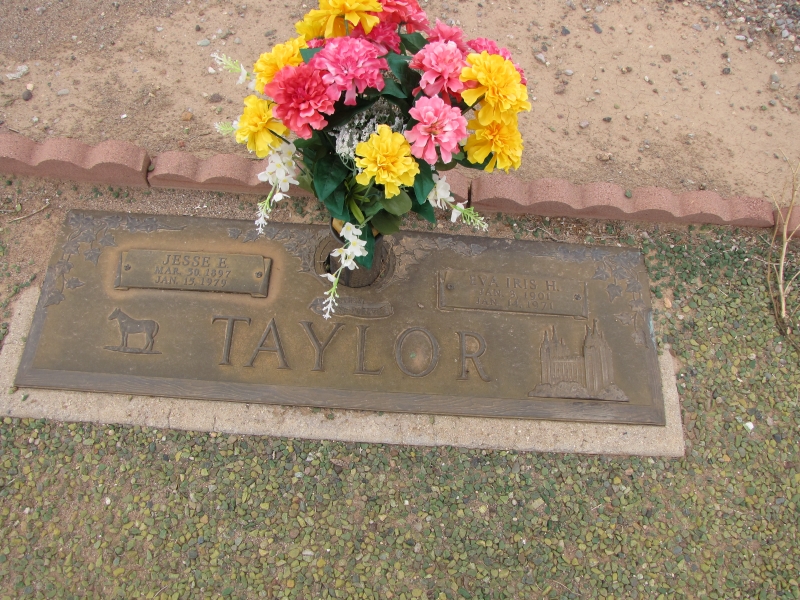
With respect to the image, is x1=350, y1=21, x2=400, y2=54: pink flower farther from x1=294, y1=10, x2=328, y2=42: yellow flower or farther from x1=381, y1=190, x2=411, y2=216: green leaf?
x1=381, y1=190, x2=411, y2=216: green leaf

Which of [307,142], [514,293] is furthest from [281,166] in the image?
[514,293]

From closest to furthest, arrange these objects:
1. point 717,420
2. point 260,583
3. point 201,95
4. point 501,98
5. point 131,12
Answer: point 501,98, point 260,583, point 717,420, point 201,95, point 131,12

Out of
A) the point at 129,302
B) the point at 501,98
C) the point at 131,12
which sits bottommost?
the point at 129,302

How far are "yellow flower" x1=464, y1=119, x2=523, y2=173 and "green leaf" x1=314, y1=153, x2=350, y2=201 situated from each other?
1.45 ft

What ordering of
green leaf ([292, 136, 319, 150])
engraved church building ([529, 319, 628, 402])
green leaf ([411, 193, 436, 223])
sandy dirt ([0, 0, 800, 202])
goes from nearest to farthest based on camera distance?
green leaf ([292, 136, 319, 150]) → green leaf ([411, 193, 436, 223]) → engraved church building ([529, 319, 628, 402]) → sandy dirt ([0, 0, 800, 202])

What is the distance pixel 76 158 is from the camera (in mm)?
2822

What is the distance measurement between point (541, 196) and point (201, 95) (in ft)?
6.90

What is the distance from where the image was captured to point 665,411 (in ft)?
8.67

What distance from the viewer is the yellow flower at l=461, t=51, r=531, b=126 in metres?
1.61

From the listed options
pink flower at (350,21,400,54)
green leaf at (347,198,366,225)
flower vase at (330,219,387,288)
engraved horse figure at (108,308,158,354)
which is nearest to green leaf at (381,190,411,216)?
green leaf at (347,198,366,225)

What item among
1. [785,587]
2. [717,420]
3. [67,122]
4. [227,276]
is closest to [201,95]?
[67,122]

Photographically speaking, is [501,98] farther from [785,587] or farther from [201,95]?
[785,587]

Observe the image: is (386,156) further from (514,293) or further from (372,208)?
(514,293)

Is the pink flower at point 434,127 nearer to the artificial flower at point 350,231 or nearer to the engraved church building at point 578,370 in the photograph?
the artificial flower at point 350,231
